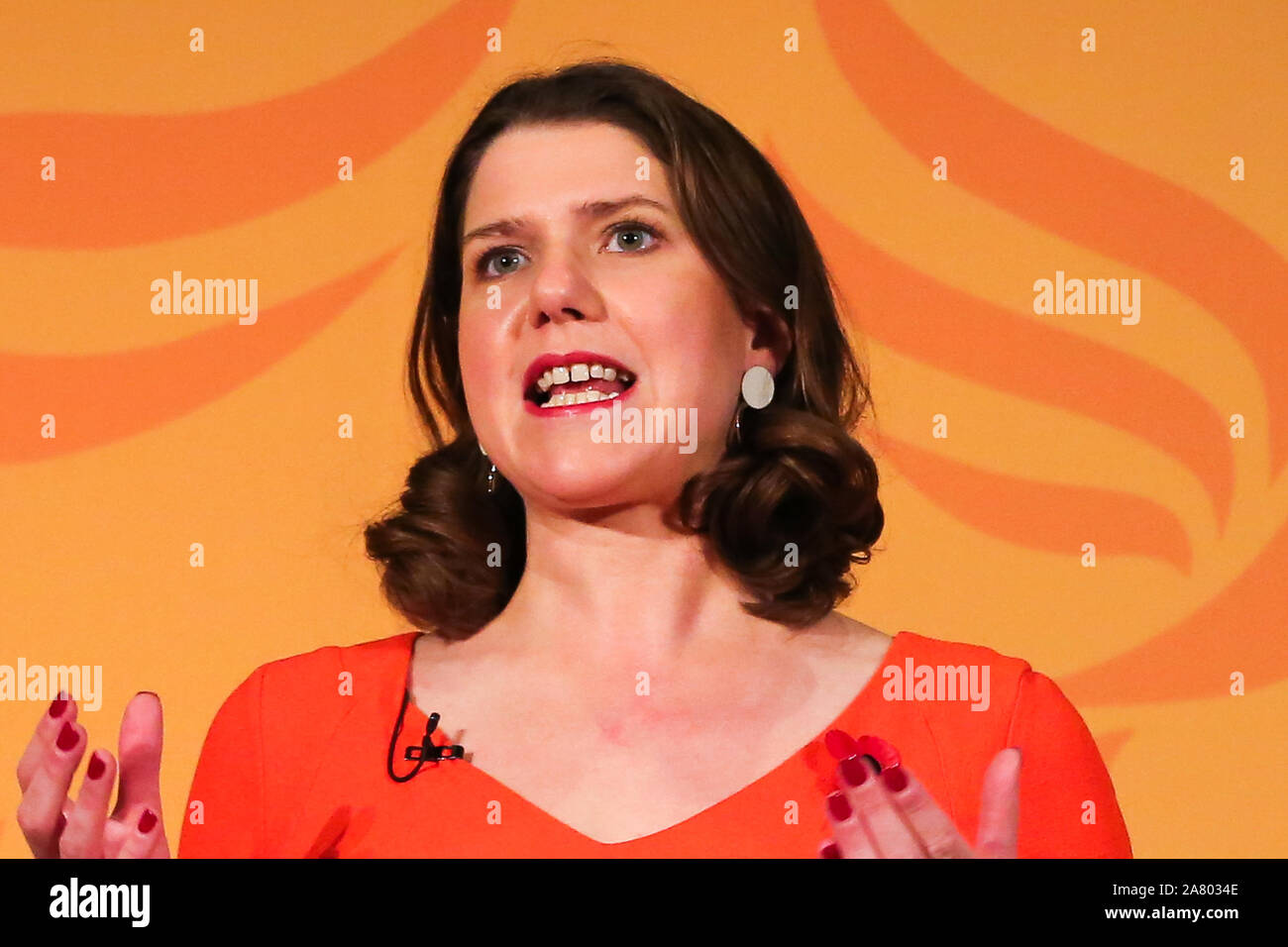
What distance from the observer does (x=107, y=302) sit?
2.19 m

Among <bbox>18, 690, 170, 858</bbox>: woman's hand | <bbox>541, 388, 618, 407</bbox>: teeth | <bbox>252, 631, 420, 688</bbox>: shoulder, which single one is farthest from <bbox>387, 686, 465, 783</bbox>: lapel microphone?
<bbox>541, 388, 618, 407</bbox>: teeth

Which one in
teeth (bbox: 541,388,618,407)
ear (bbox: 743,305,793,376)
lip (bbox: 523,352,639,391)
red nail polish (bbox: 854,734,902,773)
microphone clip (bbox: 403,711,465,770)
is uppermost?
ear (bbox: 743,305,793,376)

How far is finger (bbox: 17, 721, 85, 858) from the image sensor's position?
5.21 ft

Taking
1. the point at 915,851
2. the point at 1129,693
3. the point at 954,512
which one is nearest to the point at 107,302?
the point at 954,512

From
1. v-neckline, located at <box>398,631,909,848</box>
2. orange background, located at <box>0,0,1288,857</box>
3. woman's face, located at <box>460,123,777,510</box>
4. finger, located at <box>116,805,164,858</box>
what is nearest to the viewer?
finger, located at <box>116,805,164,858</box>

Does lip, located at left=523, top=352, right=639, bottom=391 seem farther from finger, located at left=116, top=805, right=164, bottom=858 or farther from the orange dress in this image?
finger, located at left=116, top=805, right=164, bottom=858

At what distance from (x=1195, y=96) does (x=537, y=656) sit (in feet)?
3.79

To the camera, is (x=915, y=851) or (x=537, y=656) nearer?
(x=915, y=851)

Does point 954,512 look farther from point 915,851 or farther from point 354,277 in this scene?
point 354,277

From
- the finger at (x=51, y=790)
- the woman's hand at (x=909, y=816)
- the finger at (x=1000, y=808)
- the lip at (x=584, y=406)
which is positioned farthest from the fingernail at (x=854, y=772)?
the finger at (x=51, y=790)

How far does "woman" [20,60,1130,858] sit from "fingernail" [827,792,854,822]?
0.40ft

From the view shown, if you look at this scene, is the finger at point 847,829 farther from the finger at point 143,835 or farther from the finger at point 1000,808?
the finger at point 143,835

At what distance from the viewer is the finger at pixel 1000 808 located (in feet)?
4.90
